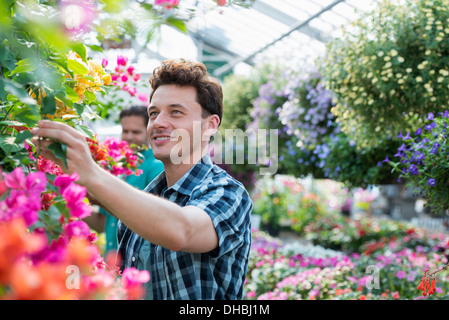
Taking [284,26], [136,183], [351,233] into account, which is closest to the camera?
[136,183]

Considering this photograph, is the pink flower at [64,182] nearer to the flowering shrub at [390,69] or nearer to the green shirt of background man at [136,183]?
the green shirt of background man at [136,183]

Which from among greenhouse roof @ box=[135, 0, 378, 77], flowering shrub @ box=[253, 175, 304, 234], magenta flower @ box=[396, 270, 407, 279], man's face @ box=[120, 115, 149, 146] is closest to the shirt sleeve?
man's face @ box=[120, 115, 149, 146]

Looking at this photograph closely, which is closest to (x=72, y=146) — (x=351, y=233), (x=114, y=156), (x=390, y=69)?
(x=114, y=156)

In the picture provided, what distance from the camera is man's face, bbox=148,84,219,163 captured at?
4.01 feet

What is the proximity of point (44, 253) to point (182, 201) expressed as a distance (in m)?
0.69

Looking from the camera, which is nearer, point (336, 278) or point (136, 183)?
point (136, 183)

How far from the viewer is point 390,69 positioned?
278cm

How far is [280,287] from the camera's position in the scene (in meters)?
3.57

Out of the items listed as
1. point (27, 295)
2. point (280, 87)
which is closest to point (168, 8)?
point (27, 295)

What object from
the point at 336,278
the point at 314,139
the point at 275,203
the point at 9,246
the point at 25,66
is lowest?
the point at 336,278

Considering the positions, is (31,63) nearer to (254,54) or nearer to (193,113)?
(193,113)

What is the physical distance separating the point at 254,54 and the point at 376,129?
6.92 metres

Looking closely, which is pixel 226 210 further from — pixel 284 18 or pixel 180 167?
pixel 284 18

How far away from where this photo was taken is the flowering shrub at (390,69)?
270cm
